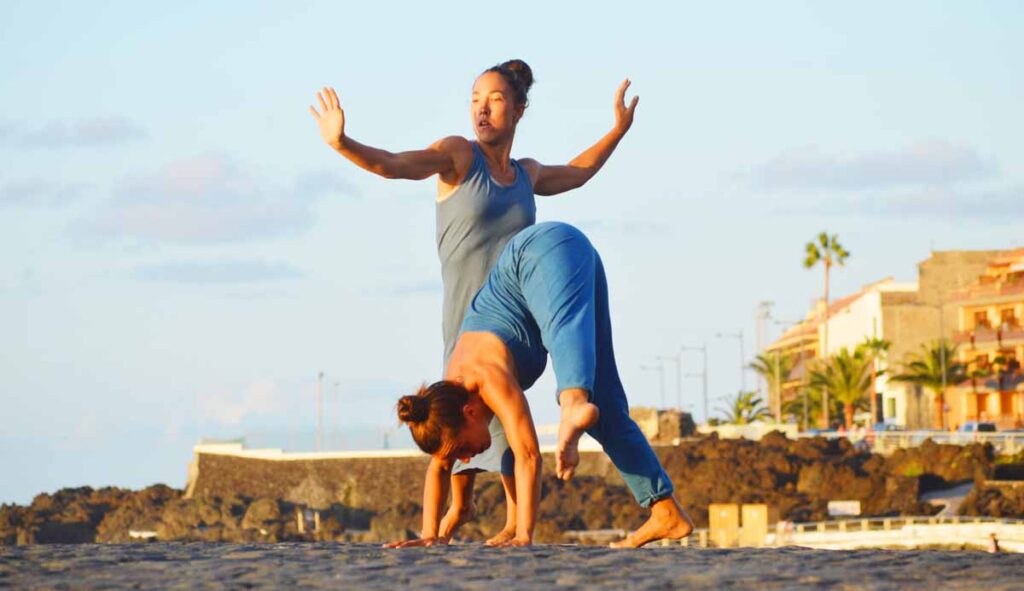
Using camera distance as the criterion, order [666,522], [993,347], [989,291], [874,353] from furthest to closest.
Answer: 1. [874,353]
2. [989,291]
3. [993,347]
4. [666,522]

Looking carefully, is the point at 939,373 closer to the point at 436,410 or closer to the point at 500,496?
the point at 500,496

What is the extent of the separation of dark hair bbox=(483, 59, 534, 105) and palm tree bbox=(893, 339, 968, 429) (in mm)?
82137

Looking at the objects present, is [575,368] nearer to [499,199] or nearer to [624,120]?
[499,199]

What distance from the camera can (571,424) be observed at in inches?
305

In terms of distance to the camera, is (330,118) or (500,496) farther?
(500,496)

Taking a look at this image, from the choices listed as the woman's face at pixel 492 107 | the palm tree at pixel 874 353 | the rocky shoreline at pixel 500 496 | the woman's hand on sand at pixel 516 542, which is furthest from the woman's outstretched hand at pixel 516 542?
the palm tree at pixel 874 353

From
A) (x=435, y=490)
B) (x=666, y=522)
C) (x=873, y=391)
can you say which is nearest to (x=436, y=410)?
(x=435, y=490)

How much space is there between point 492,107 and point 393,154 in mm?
931

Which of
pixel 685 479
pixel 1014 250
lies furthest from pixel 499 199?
pixel 1014 250

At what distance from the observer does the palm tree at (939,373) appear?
9094cm

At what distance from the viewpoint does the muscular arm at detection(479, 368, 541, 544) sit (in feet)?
26.1

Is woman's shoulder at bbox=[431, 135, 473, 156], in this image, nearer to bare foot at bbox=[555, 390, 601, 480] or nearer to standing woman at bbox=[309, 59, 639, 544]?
standing woman at bbox=[309, 59, 639, 544]

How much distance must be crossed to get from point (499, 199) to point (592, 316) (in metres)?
1.35

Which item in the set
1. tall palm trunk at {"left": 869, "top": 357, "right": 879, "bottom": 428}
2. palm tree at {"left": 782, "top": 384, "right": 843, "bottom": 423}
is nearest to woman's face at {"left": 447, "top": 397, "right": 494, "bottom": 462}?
tall palm trunk at {"left": 869, "top": 357, "right": 879, "bottom": 428}
